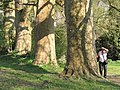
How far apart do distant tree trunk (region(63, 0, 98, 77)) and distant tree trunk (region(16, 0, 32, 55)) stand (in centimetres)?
1133

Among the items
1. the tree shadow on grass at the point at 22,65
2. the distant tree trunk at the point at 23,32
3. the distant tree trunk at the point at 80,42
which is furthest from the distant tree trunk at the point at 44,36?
the distant tree trunk at the point at 23,32

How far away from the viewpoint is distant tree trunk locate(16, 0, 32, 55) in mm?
25281

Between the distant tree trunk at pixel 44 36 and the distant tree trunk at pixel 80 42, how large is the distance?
5.34m

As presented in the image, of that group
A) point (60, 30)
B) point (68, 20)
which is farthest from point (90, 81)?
point (60, 30)

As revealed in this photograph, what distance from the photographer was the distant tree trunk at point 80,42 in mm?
13727

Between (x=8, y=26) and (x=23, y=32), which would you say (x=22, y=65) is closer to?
(x=23, y=32)

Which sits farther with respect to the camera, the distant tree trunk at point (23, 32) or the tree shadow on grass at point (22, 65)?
the distant tree trunk at point (23, 32)

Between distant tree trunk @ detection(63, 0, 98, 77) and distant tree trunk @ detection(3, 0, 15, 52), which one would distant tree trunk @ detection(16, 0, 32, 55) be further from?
distant tree trunk @ detection(63, 0, 98, 77)

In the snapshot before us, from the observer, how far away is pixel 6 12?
1225 inches

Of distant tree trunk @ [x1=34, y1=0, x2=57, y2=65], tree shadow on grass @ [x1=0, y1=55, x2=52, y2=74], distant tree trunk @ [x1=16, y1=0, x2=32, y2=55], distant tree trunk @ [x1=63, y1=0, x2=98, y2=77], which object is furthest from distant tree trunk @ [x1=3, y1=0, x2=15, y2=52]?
distant tree trunk @ [x1=63, y1=0, x2=98, y2=77]

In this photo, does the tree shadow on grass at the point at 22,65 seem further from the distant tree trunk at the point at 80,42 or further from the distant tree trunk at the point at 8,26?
the distant tree trunk at the point at 8,26

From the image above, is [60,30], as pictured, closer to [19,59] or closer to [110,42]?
[19,59]

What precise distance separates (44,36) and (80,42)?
581 centimetres

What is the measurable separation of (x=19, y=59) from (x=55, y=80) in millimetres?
10215
